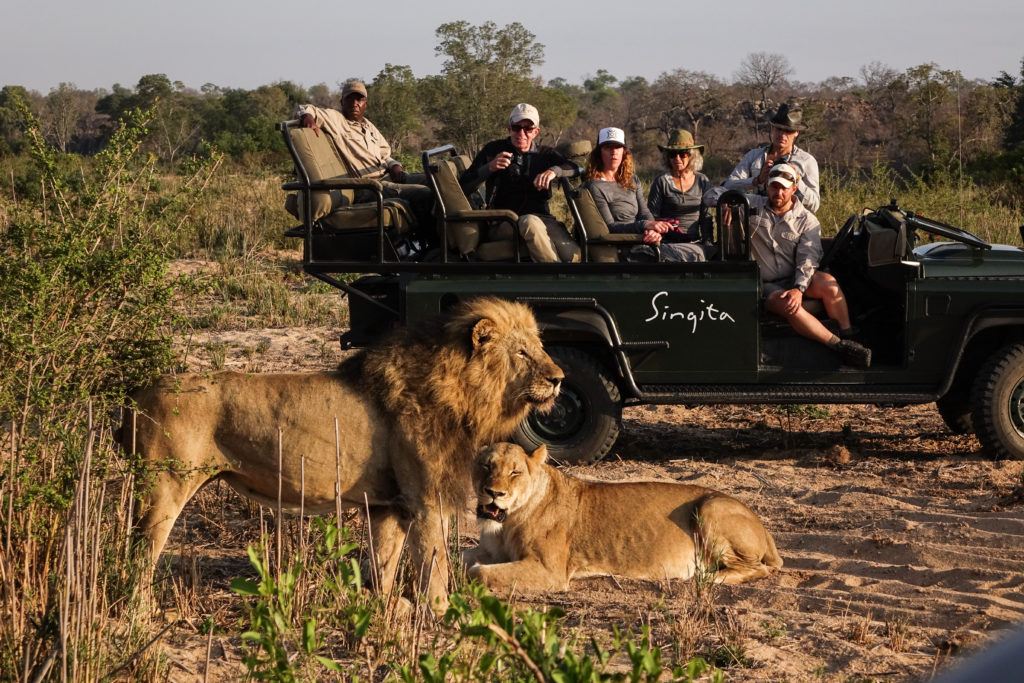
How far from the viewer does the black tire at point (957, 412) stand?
812 cm

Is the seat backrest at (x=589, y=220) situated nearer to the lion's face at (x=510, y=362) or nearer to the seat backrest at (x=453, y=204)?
the seat backrest at (x=453, y=204)

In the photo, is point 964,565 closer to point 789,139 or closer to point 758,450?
point 758,450

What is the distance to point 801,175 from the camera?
782 centimetres

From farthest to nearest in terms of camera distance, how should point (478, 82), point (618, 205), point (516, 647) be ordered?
point (478, 82) → point (618, 205) → point (516, 647)

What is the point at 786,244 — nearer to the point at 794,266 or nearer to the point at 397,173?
the point at 794,266

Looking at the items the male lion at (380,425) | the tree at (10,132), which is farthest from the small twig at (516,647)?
the tree at (10,132)

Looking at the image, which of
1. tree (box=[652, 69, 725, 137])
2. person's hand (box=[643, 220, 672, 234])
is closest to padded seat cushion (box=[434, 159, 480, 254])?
person's hand (box=[643, 220, 672, 234])

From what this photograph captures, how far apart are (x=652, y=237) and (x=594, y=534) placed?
243 centimetres

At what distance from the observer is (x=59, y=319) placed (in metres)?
4.64

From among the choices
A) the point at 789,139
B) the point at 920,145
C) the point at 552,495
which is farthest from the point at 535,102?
the point at 552,495

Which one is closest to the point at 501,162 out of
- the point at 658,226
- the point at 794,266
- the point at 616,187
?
the point at 616,187

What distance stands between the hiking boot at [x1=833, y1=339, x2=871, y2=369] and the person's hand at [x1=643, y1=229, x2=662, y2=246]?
1149mm

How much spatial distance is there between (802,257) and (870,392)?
0.84 m

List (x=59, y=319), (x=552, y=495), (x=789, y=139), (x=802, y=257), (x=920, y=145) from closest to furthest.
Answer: (x=59, y=319) < (x=552, y=495) < (x=802, y=257) < (x=789, y=139) < (x=920, y=145)
